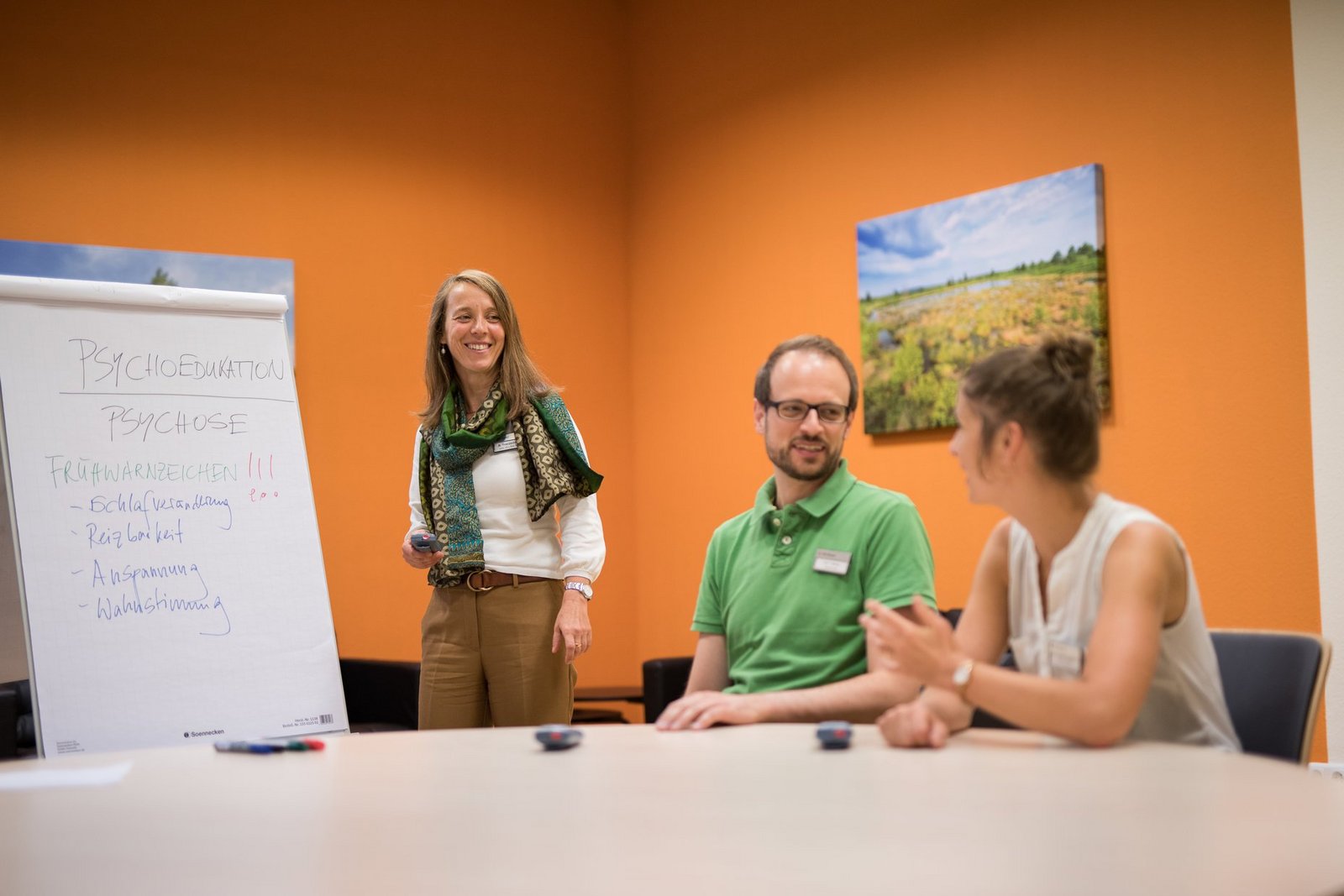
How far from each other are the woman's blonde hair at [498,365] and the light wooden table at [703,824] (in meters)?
1.46

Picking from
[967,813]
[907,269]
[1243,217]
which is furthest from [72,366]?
[1243,217]

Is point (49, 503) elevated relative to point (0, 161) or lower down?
lower down

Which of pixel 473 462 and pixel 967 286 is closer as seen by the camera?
pixel 473 462

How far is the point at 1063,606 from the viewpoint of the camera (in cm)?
151

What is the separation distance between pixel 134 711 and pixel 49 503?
477mm

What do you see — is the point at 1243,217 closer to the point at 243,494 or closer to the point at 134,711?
the point at 243,494

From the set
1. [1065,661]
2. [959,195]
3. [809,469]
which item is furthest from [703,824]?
[959,195]

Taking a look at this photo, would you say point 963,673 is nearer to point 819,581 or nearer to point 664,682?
point 819,581

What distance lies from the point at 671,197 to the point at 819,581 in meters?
4.03

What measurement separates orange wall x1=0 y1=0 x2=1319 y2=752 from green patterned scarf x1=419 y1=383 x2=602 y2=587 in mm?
1958

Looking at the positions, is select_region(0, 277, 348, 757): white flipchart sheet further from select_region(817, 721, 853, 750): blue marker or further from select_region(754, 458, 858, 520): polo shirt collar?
select_region(817, 721, 853, 750): blue marker

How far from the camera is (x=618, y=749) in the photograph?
159 centimetres

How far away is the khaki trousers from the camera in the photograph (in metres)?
2.78

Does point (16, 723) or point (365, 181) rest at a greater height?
point (365, 181)
